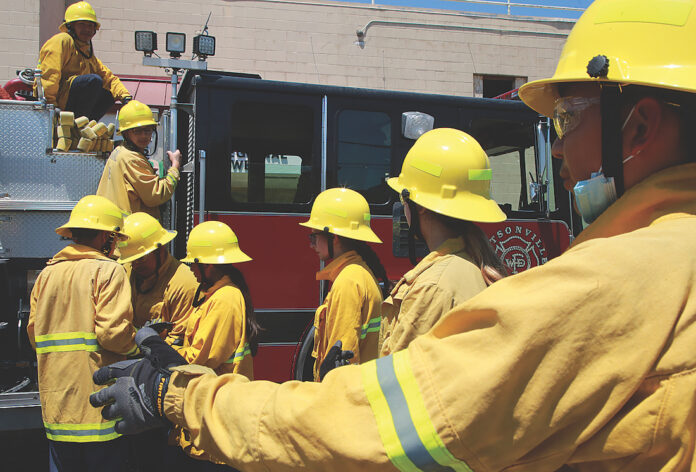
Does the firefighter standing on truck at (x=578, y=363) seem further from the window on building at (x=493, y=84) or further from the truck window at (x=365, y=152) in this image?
the window on building at (x=493, y=84)

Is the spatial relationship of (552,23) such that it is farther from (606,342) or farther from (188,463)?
(606,342)

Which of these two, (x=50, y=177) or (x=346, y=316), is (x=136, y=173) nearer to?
(x=50, y=177)

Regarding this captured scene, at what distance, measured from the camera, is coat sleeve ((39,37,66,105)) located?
4824 mm

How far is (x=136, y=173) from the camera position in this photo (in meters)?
4.55

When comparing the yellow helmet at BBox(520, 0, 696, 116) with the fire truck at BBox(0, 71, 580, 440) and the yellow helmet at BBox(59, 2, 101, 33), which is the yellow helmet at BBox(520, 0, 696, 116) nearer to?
the fire truck at BBox(0, 71, 580, 440)

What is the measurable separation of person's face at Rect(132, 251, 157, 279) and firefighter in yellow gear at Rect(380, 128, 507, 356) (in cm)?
224

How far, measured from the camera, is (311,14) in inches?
500

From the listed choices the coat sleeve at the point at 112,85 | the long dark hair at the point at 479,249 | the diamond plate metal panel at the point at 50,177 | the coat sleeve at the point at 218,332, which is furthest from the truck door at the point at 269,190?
the long dark hair at the point at 479,249

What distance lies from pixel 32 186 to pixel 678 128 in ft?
14.6

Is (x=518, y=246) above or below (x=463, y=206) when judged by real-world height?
below

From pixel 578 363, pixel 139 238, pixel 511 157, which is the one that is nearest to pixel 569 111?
pixel 578 363

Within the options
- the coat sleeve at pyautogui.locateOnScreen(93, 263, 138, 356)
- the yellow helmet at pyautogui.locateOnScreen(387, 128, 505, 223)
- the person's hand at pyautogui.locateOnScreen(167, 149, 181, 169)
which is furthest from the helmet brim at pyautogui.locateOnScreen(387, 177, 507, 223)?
the person's hand at pyautogui.locateOnScreen(167, 149, 181, 169)

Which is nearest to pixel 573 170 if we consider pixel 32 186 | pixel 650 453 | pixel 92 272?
pixel 650 453

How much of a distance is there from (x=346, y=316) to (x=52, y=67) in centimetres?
372
